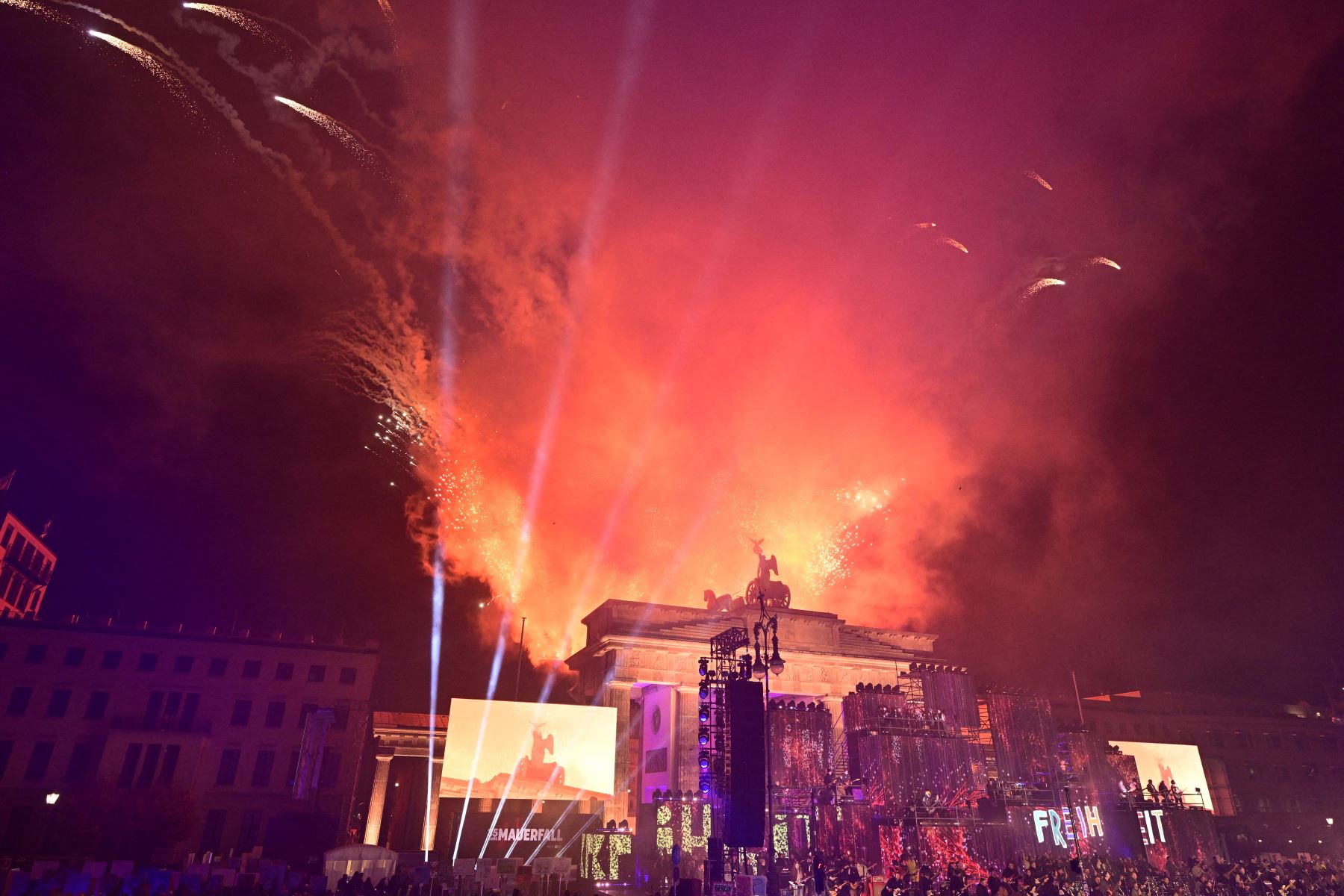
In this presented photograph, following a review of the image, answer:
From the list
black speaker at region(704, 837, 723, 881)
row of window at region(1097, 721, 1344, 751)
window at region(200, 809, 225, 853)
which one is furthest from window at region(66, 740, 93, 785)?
row of window at region(1097, 721, 1344, 751)

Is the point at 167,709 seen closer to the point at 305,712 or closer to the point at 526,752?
the point at 305,712

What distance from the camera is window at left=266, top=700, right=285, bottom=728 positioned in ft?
139

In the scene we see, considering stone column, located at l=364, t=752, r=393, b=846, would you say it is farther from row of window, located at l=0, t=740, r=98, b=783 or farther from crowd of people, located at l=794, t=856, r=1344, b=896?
crowd of people, located at l=794, t=856, r=1344, b=896

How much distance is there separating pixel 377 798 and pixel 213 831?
8.19 metres

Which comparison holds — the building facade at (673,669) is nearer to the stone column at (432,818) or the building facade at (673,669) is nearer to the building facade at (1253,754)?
the stone column at (432,818)

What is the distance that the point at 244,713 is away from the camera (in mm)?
42219

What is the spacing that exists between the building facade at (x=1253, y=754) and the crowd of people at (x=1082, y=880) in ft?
108

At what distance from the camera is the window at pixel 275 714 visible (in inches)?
1671

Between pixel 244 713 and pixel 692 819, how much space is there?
27.2 m

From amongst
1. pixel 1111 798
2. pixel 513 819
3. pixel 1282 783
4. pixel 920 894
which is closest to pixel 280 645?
pixel 513 819

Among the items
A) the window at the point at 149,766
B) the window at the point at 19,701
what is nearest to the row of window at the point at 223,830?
the window at the point at 149,766

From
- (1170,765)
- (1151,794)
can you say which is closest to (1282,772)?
(1170,765)

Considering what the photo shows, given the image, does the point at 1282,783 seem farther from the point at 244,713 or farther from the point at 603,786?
the point at 244,713

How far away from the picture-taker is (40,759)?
38.6 m
